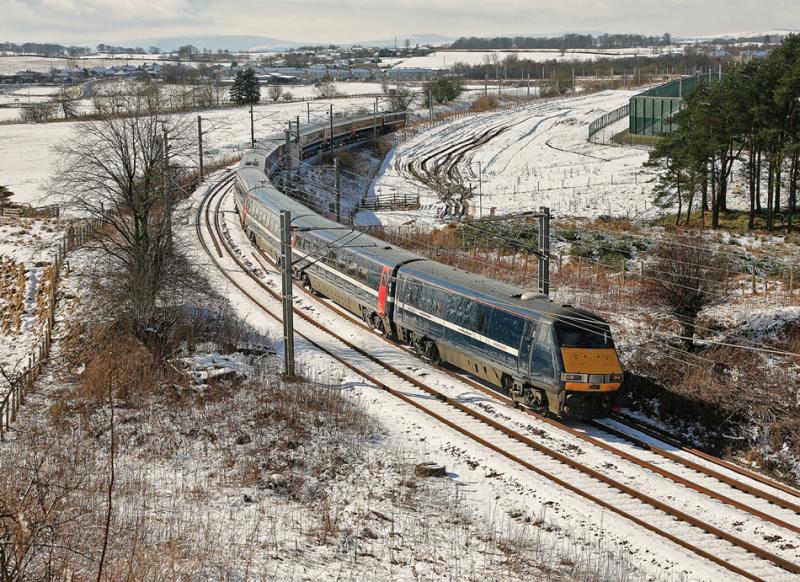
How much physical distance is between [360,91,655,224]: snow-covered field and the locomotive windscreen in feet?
110

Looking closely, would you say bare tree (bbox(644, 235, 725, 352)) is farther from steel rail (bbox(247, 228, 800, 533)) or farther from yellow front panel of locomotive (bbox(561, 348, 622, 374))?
steel rail (bbox(247, 228, 800, 533))

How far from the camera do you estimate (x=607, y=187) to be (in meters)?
62.1

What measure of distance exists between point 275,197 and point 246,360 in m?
15.7

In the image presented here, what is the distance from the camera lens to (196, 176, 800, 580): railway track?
15.9 metres

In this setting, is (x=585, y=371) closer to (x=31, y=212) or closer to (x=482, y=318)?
(x=482, y=318)

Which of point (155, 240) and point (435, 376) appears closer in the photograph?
point (435, 376)

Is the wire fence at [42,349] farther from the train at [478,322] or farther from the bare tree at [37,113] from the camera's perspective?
the bare tree at [37,113]

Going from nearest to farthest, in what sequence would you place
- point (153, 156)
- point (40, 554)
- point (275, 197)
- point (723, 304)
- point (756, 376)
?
point (40, 554), point (756, 376), point (723, 304), point (153, 156), point (275, 197)

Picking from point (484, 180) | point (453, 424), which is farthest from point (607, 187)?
point (453, 424)

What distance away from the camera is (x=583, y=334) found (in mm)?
21719

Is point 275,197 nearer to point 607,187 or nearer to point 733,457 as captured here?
point 733,457

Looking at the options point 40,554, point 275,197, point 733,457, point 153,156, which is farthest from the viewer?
point 275,197

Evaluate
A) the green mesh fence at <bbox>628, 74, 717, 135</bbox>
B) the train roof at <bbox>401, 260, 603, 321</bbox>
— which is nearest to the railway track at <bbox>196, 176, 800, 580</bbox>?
the train roof at <bbox>401, 260, 603, 321</bbox>

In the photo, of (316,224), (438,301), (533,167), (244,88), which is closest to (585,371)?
(438,301)
